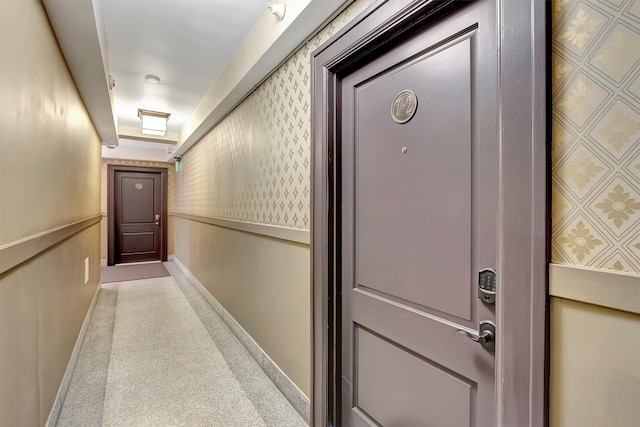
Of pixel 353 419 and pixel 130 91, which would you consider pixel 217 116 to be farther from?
pixel 353 419

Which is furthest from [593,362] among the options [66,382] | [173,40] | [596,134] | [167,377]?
[173,40]

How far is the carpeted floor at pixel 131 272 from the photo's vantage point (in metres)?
5.18

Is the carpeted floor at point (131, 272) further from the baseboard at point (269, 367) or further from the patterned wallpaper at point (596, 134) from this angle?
the patterned wallpaper at point (596, 134)

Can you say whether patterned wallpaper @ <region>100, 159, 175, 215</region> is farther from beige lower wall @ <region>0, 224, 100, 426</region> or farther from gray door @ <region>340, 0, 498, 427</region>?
gray door @ <region>340, 0, 498, 427</region>

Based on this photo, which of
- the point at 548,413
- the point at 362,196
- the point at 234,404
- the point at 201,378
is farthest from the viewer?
the point at 201,378

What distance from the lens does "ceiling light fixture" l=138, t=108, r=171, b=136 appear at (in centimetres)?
388

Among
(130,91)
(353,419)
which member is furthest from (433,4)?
(130,91)

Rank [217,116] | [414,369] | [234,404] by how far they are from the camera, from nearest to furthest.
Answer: [414,369] → [234,404] → [217,116]

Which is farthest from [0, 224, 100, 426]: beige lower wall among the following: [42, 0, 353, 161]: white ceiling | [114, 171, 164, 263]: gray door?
[114, 171, 164, 263]: gray door

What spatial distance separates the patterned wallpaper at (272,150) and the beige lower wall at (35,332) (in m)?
1.29

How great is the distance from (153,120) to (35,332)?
3.27m

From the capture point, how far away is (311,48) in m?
1.74

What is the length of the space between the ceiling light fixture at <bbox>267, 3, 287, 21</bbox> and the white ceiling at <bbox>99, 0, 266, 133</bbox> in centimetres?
26

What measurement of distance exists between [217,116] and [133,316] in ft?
8.07
